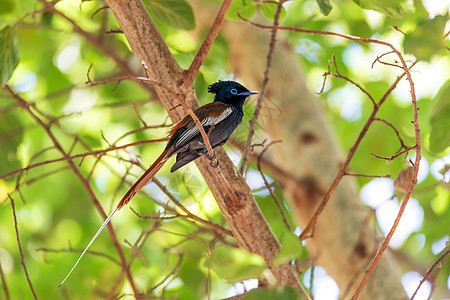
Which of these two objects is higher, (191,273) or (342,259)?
(191,273)

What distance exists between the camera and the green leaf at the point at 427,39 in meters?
1.96

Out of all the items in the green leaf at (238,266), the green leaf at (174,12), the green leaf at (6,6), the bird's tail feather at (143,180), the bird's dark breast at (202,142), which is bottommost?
the green leaf at (238,266)

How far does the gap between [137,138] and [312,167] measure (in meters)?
1.77

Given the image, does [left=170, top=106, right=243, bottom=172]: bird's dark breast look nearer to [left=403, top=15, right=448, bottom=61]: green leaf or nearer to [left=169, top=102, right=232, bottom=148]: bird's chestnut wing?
[left=169, top=102, right=232, bottom=148]: bird's chestnut wing

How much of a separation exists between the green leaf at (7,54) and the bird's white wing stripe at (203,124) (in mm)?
990

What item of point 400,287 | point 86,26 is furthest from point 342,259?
point 86,26

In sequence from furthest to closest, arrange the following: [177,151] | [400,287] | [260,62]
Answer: [260,62]
[400,287]
[177,151]

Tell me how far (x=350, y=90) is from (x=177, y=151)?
3.61m

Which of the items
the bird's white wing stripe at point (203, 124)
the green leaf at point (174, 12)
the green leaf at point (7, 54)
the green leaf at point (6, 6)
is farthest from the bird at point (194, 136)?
the green leaf at point (6, 6)

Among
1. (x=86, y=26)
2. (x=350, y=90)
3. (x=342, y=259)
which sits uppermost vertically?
(x=86, y=26)

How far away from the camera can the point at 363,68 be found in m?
5.94

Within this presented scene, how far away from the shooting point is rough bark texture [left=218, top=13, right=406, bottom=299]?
3.45m

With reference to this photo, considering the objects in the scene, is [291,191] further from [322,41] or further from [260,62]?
[322,41]

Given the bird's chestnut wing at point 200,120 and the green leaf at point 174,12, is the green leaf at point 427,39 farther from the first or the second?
the green leaf at point 174,12
